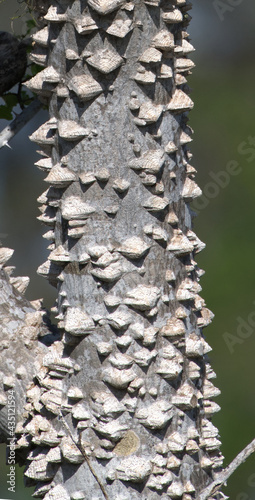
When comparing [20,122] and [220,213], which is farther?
[220,213]

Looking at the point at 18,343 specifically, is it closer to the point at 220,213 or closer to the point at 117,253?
Result: the point at 117,253

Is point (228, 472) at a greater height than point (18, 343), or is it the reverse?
point (18, 343)

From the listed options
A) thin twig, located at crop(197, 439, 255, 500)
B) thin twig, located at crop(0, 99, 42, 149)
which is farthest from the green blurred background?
thin twig, located at crop(197, 439, 255, 500)

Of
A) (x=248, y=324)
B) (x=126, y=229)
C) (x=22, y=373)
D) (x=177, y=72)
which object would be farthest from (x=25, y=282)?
(x=248, y=324)

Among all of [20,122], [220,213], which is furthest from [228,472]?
[220,213]

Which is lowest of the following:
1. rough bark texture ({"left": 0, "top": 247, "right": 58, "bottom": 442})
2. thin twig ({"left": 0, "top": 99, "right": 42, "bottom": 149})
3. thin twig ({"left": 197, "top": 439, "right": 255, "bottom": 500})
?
thin twig ({"left": 197, "top": 439, "right": 255, "bottom": 500})

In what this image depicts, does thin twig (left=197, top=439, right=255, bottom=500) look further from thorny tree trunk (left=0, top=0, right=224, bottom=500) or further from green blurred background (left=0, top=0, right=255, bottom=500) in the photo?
green blurred background (left=0, top=0, right=255, bottom=500)

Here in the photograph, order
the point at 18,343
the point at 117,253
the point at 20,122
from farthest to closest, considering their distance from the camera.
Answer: the point at 20,122, the point at 18,343, the point at 117,253
